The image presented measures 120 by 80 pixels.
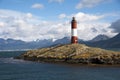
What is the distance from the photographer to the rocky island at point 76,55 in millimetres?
124494

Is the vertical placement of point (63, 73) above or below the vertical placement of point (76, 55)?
below

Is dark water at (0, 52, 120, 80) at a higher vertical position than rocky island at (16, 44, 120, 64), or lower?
lower

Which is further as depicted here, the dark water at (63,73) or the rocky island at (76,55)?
the rocky island at (76,55)

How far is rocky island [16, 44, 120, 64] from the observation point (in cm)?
12449

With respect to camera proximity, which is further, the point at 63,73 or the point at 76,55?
the point at 76,55

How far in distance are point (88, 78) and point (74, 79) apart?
4228 millimetres

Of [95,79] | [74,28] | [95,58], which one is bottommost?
[95,79]

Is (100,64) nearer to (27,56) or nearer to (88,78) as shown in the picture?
(88,78)

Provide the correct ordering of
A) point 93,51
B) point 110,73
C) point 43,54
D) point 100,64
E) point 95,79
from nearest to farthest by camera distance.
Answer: point 95,79, point 110,73, point 100,64, point 93,51, point 43,54

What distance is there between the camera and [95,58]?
12569cm

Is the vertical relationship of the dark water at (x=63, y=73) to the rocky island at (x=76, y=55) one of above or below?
below

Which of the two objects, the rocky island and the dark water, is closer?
the dark water

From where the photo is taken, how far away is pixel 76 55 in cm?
13500

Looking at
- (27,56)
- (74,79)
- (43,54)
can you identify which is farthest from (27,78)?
(27,56)
